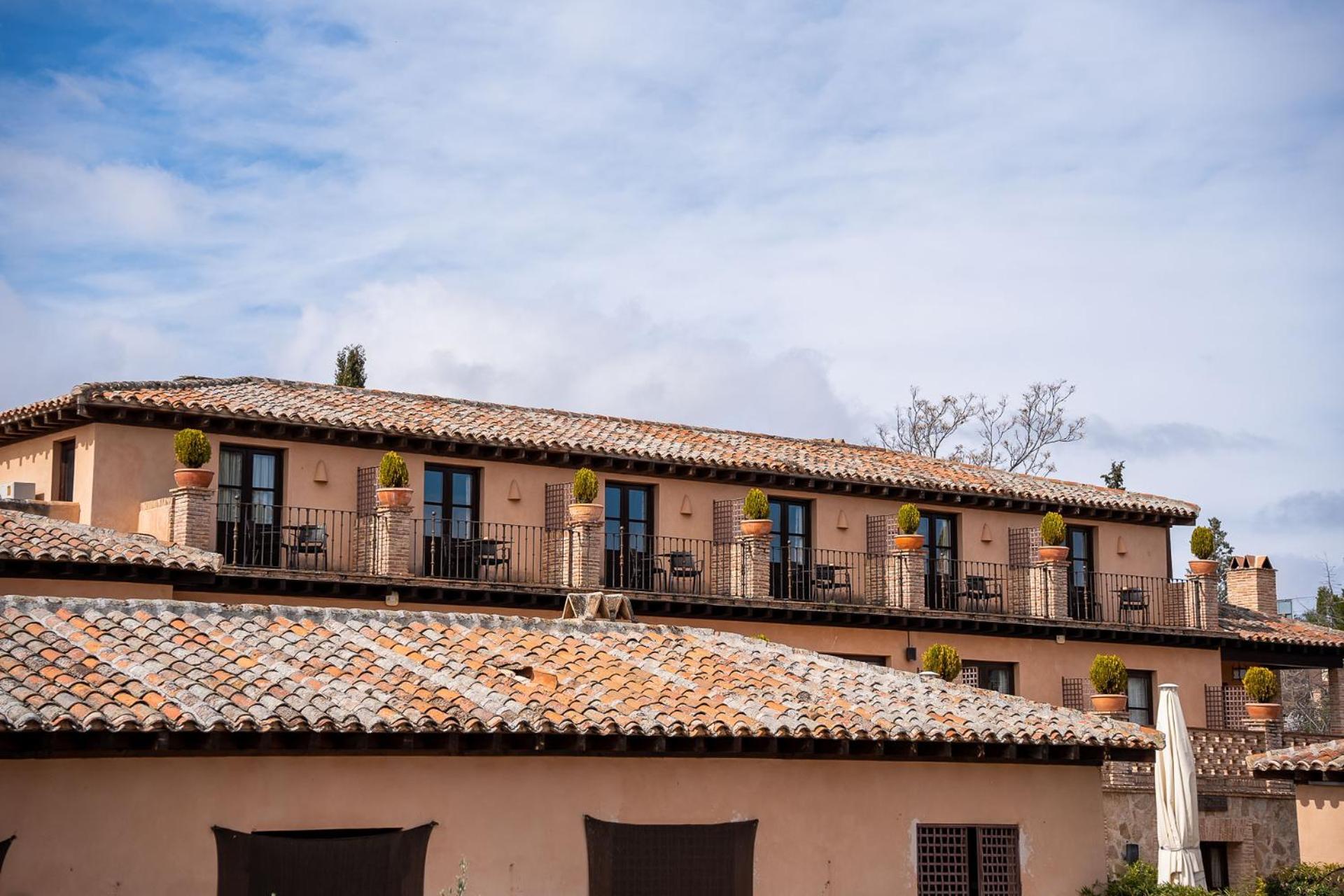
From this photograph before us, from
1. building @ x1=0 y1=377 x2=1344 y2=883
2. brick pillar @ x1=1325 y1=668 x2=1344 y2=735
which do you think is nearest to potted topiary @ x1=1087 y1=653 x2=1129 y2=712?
building @ x1=0 y1=377 x2=1344 y2=883

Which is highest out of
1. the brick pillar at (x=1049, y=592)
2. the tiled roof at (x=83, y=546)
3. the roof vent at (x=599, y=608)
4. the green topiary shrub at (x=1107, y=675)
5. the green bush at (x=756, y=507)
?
the green bush at (x=756, y=507)

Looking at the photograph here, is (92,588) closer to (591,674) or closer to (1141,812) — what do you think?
(591,674)

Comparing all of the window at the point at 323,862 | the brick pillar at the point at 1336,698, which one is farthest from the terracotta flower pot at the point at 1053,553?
the window at the point at 323,862

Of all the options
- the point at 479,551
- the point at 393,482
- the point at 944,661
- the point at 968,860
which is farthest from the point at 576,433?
the point at 968,860

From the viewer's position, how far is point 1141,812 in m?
31.6

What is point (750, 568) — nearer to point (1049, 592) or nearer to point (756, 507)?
point (756, 507)

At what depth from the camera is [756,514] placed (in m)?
34.2

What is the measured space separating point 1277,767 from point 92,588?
16.2 m

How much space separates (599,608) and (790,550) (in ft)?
47.1

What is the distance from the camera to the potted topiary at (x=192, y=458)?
28516 millimetres

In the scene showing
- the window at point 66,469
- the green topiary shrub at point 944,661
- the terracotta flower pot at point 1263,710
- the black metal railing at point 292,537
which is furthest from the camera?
the terracotta flower pot at point 1263,710

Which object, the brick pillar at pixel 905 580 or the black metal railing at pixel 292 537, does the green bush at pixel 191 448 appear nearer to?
the black metal railing at pixel 292 537

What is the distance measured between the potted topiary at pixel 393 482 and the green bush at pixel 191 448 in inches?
119

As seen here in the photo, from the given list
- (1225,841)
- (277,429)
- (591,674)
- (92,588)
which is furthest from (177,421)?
(1225,841)
